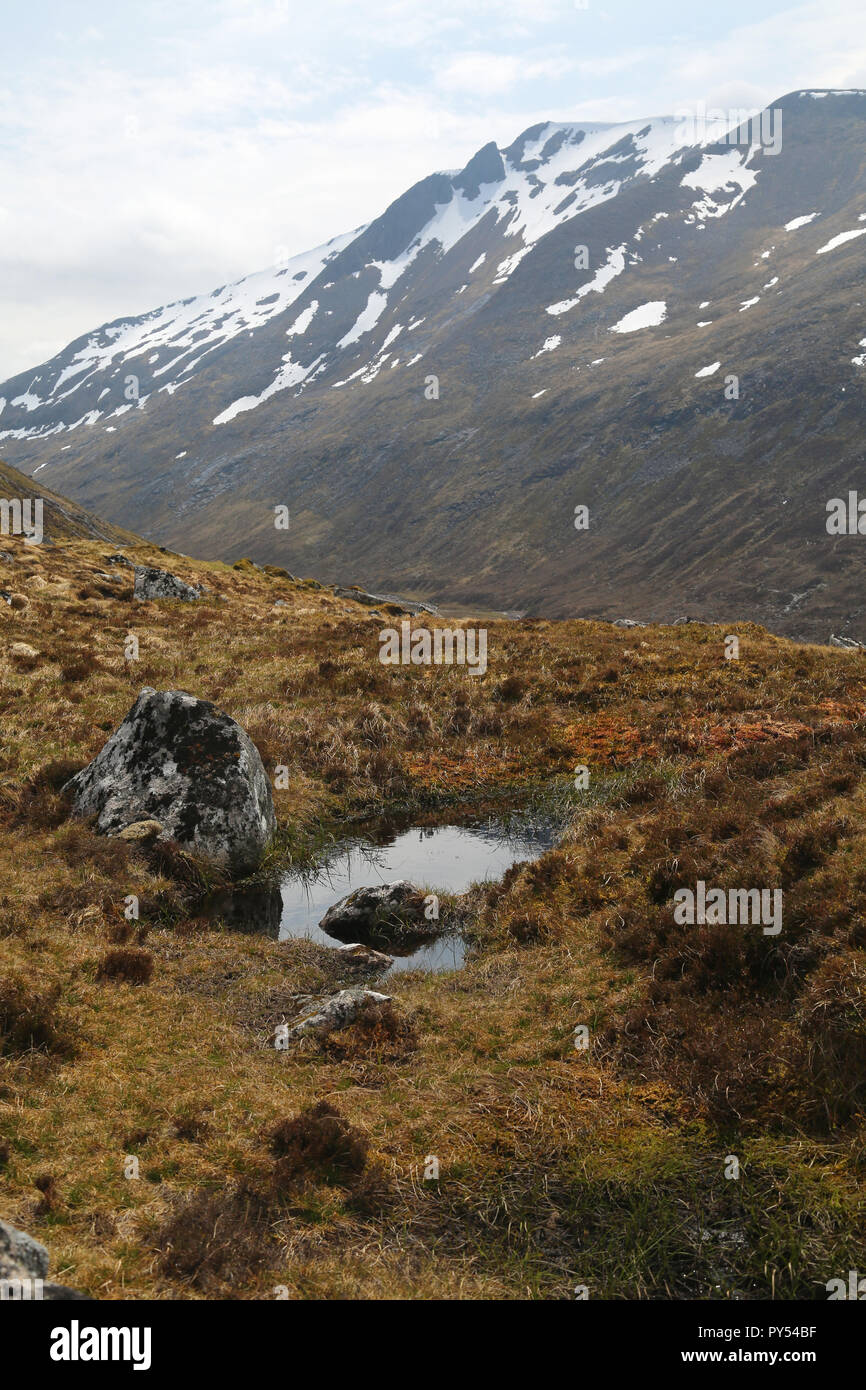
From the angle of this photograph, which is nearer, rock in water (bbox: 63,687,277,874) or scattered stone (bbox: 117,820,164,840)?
scattered stone (bbox: 117,820,164,840)

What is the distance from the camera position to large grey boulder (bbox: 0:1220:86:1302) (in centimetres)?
549

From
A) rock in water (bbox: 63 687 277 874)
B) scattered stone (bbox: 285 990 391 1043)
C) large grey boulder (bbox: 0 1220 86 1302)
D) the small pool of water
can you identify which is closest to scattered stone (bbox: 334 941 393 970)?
the small pool of water

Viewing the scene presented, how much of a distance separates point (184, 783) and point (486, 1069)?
996 centimetres

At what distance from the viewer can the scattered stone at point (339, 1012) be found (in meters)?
11.7

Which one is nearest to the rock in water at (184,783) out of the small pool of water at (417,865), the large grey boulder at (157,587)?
the small pool of water at (417,865)

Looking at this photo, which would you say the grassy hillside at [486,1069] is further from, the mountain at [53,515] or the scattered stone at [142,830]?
the mountain at [53,515]

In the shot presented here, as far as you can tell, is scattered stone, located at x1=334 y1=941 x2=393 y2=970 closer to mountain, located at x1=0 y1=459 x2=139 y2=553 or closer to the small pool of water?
the small pool of water

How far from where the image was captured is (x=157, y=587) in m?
44.3

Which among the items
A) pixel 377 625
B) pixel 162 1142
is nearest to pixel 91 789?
pixel 162 1142

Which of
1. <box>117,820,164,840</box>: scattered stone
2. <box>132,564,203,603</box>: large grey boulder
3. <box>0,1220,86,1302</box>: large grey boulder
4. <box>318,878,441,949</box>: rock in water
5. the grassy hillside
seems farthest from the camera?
<box>132,564,203,603</box>: large grey boulder

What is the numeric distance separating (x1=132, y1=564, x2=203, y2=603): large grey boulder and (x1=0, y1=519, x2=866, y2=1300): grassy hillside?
23.7 metres

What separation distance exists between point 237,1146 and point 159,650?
25182mm

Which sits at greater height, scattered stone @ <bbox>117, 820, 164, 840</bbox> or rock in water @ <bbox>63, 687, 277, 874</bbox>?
rock in water @ <bbox>63, 687, 277, 874</bbox>

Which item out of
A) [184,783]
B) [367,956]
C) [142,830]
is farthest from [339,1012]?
[184,783]
